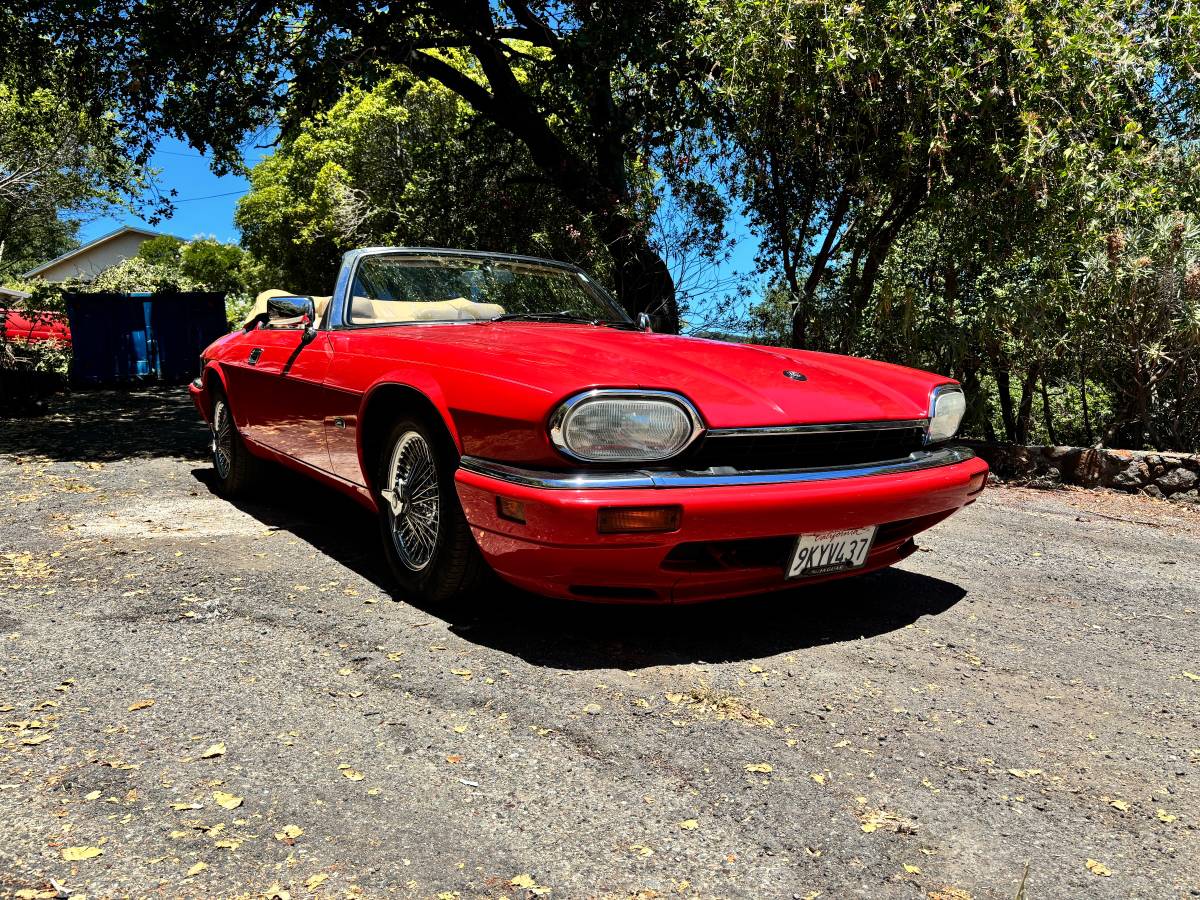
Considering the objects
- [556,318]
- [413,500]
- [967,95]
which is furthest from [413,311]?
[967,95]

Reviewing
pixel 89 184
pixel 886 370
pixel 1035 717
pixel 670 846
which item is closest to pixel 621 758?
pixel 670 846

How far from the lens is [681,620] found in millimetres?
3412

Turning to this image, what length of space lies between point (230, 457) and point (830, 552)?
12.4 ft

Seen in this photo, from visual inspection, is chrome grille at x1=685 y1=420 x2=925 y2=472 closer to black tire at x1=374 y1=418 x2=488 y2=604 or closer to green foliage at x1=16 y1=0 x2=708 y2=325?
black tire at x1=374 y1=418 x2=488 y2=604

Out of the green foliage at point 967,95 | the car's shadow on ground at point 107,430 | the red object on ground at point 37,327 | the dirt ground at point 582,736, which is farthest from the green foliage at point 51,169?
the dirt ground at point 582,736

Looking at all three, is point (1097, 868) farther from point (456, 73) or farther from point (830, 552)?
point (456, 73)

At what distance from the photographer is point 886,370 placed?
A: 3770 millimetres

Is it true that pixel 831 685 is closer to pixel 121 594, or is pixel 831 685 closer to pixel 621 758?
pixel 621 758

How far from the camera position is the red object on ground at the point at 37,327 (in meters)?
15.6

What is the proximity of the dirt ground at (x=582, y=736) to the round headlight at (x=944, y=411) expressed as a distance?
28.2 inches

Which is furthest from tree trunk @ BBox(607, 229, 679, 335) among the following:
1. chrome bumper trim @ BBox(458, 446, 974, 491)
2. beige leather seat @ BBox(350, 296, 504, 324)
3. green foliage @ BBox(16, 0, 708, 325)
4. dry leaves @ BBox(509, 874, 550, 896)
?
dry leaves @ BBox(509, 874, 550, 896)

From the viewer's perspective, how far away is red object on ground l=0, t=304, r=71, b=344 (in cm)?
1557

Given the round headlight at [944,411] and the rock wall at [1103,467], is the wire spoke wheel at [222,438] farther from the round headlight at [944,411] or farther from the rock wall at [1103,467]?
the rock wall at [1103,467]

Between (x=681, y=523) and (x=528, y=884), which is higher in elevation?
(x=681, y=523)
